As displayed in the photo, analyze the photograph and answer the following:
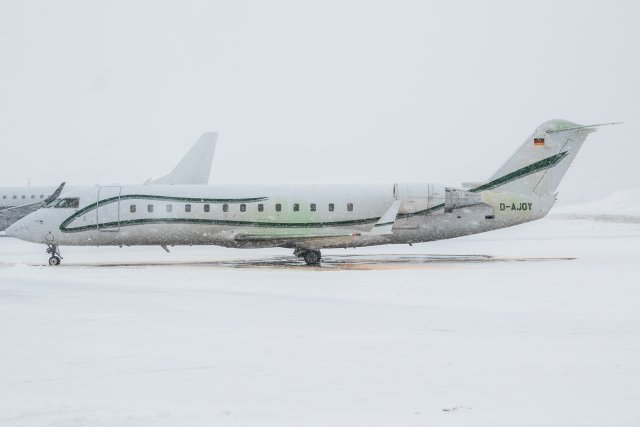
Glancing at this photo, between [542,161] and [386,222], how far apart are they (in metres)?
7.56

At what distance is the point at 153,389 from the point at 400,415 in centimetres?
258

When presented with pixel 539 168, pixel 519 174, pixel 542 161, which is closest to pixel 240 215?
pixel 519 174

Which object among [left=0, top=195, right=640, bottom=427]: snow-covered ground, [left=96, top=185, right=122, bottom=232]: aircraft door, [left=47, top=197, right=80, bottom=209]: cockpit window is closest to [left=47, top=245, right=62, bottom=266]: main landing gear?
[left=47, top=197, right=80, bottom=209]: cockpit window

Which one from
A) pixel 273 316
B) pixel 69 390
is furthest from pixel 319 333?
pixel 69 390

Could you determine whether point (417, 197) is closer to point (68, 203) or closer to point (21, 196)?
point (68, 203)

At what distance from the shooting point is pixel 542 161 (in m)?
29.2

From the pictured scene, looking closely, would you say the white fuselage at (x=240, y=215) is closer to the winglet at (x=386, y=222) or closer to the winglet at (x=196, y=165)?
the winglet at (x=386, y=222)

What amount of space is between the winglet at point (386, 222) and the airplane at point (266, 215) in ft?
0.13

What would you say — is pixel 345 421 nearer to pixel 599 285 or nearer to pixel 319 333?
pixel 319 333

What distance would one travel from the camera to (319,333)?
10.5 meters

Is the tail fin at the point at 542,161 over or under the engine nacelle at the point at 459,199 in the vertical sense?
over

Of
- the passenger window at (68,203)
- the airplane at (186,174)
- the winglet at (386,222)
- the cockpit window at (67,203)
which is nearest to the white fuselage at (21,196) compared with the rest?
the airplane at (186,174)

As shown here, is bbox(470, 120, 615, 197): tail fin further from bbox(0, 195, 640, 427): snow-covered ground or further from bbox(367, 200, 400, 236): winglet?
bbox(0, 195, 640, 427): snow-covered ground

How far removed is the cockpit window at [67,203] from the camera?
1109 inches
